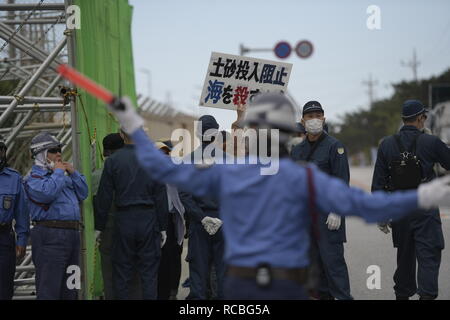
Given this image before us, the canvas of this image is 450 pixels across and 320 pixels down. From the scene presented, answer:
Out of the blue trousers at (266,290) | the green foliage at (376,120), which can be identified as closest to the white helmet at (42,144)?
the blue trousers at (266,290)

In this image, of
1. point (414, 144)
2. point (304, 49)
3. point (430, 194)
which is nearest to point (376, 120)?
point (304, 49)

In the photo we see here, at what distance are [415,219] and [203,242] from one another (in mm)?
2207

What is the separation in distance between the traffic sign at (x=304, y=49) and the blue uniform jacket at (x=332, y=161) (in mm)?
12742

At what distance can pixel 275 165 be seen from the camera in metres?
3.89

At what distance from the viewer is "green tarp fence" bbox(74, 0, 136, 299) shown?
6.75 metres

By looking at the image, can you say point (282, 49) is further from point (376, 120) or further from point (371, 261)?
point (376, 120)

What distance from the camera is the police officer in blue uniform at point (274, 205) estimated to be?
3.74 m

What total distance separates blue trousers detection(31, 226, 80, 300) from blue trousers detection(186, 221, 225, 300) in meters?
1.38

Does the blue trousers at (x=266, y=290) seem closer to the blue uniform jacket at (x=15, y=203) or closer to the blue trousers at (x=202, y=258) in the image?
the blue trousers at (x=202, y=258)

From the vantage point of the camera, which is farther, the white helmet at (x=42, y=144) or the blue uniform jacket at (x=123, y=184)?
the blue uniform jacket at (x=123, y=184)

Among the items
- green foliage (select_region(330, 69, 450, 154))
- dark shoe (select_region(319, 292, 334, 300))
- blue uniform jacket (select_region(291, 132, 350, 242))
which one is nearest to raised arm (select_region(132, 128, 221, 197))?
blue uniform jacket (select_region(291, 132, 350, 242))

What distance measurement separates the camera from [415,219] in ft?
23.5
